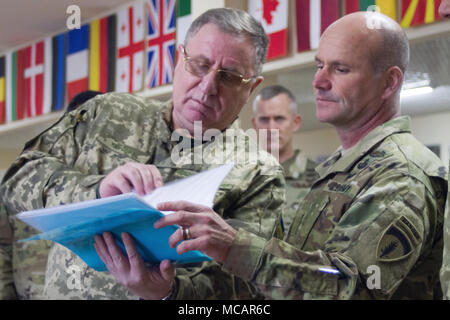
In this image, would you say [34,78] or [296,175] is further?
[296,175]

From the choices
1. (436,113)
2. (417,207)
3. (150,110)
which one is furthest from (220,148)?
(436,113)

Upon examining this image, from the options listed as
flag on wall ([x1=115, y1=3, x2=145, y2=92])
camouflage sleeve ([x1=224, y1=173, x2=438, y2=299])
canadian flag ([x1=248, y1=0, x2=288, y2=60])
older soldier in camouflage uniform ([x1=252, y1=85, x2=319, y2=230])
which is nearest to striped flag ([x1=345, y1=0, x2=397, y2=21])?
canadian flag ([x1=248, y1=0, x2=288, y2=60])

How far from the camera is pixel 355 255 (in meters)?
0.78

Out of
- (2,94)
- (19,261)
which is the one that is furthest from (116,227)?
(2,94)

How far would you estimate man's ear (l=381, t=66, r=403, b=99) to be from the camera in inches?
39.6

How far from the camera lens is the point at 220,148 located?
3.74ft

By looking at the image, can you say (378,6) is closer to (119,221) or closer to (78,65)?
(78,65)

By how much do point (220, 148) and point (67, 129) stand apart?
318 mm

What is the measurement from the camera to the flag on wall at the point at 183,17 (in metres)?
2.52

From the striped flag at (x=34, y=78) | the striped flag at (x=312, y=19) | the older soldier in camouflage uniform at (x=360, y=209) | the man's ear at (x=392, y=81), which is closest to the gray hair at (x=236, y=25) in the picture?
the older soldier in camouflage uniform at (x=360, y=209)

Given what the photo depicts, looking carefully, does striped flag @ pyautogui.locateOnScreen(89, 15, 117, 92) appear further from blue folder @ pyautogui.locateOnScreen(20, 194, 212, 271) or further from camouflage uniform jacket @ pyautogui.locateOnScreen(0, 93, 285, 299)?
blue folder @ pyautogui.locateOnScreen(20, 194, 212, 271)

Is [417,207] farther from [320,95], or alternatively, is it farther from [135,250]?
[135,250]

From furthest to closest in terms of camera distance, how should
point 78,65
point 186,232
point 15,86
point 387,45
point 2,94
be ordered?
point 78,65 → point 15,86 → point 2,94 → point 387,45 → point 186,232

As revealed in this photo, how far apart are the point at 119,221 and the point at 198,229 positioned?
0.36ft
